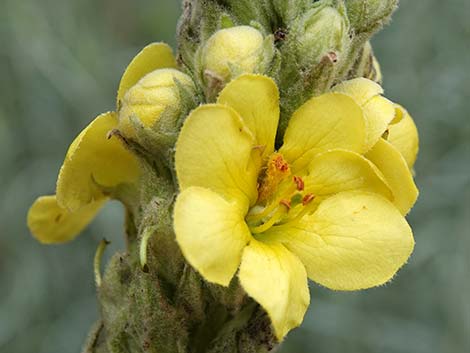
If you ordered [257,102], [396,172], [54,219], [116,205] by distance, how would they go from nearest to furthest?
[257,102]
[396,172]
[54,219]
[116,205]

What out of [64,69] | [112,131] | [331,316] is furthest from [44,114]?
[112,131]

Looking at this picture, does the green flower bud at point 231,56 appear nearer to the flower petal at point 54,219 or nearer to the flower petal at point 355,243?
the flower petal at point 355,243

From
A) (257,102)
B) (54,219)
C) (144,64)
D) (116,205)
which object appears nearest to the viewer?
(257,102)

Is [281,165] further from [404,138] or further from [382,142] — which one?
[404,138]

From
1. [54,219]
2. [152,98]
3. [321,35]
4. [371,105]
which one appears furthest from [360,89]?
[54,219]

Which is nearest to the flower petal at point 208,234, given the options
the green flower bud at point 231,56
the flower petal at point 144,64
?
the green flower bud at point 231,56

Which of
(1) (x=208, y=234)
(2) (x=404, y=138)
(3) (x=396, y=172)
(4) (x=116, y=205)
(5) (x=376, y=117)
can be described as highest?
(1) (x=208, y=234)
